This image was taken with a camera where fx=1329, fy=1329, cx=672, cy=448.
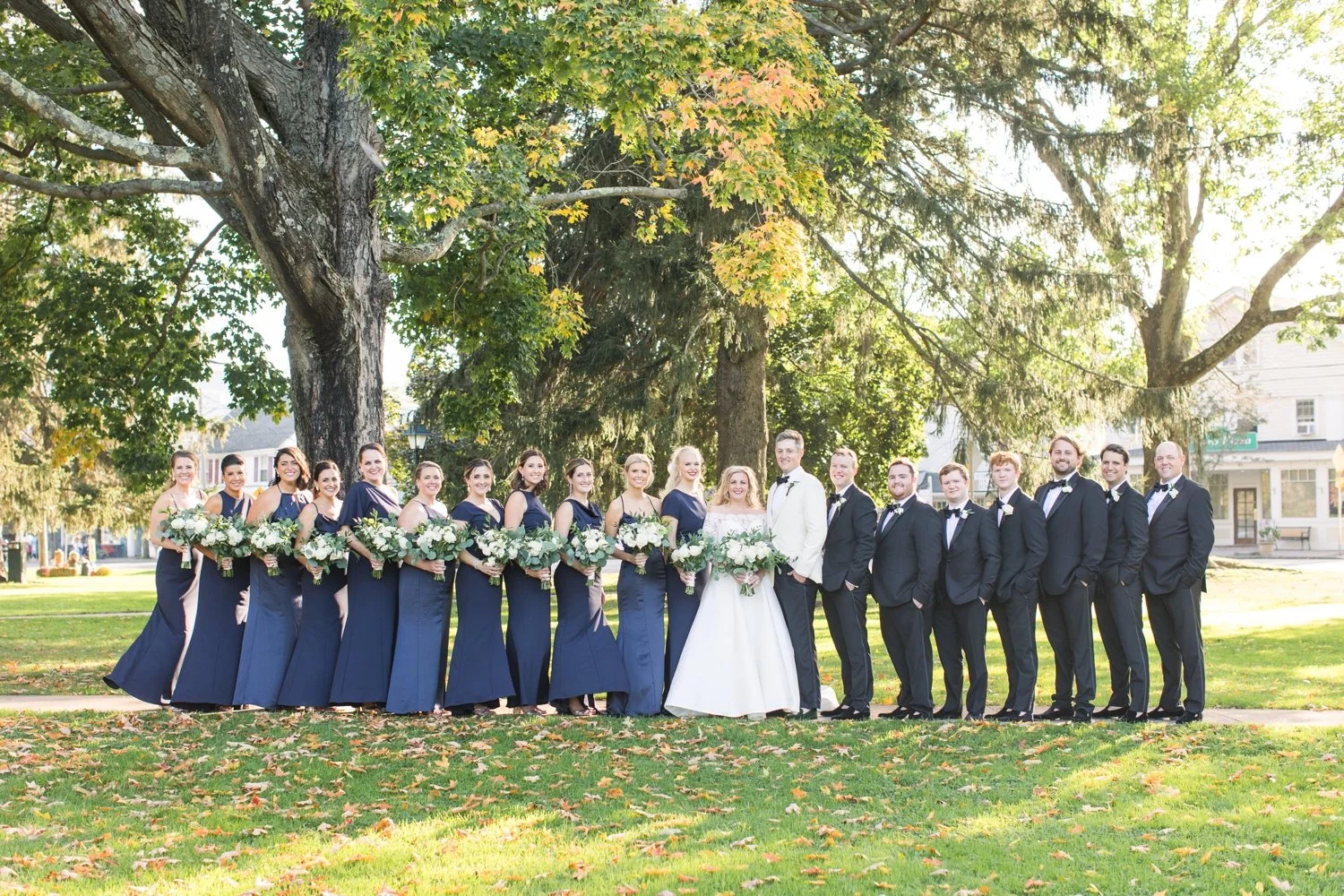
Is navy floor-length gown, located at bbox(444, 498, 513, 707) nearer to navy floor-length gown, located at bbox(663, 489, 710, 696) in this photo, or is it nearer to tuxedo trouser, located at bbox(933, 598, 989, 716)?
navy floor-length gown, located at bbox(663, 489, 710, 696)

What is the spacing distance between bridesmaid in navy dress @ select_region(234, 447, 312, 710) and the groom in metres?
4.02

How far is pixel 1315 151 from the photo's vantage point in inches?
992

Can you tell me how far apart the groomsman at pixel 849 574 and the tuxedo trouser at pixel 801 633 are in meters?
0.20

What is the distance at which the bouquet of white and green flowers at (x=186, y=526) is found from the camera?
10.8m

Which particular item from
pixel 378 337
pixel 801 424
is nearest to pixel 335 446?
pixel 378 337

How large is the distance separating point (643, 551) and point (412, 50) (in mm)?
5408

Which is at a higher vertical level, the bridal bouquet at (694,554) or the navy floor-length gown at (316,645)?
the bridal bouquet at (694,554)

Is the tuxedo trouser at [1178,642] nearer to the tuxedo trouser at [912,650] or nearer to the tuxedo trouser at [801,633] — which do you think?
the tuxedo trouser at [912,650]

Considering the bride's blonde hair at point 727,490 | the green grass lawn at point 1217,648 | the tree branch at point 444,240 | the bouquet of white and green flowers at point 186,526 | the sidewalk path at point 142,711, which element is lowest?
the green grass lawn at point 1217,648

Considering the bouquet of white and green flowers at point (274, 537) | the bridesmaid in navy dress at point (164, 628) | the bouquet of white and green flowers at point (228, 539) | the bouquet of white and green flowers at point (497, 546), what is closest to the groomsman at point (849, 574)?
the bouquet of white and green flowers at point (497, 546)

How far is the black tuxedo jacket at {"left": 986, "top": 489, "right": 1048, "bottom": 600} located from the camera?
10.3m

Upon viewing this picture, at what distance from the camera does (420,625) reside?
10.9 m

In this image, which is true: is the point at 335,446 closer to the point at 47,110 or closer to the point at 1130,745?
the point at 47,110

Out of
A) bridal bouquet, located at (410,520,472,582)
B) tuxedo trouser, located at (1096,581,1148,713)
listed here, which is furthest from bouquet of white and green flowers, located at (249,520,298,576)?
tuxedo trouser, located at (1096,581,1148,713)
